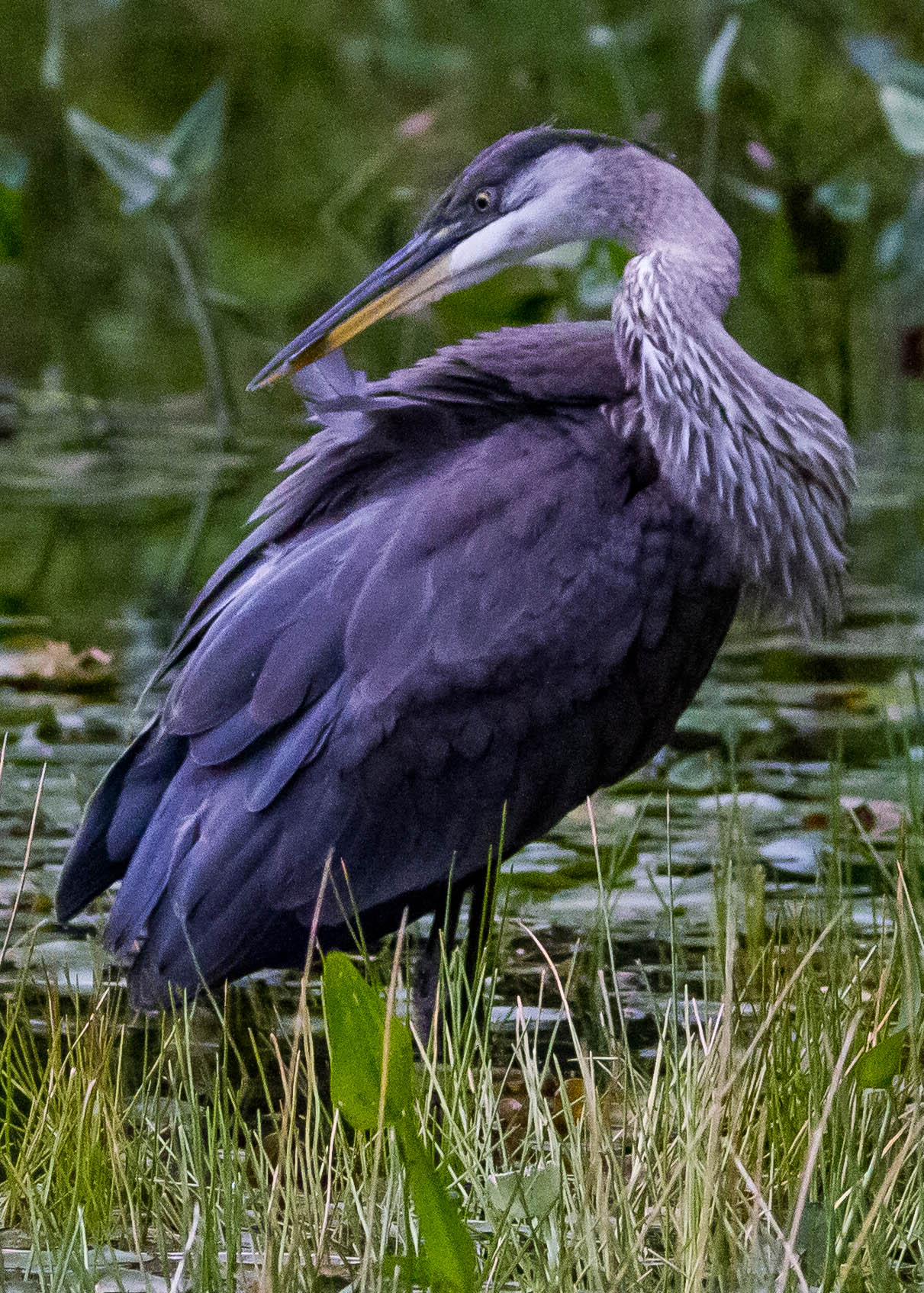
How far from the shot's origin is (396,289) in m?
3.70

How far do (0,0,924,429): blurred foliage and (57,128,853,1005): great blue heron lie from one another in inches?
181

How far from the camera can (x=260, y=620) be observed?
10.5 ft

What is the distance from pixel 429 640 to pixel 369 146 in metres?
8.30

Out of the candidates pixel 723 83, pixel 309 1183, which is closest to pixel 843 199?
pixel 723 83

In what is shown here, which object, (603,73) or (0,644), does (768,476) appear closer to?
(0,644)

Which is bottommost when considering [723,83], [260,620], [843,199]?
[260,620]

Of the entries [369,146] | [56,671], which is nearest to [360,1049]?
[56,671]

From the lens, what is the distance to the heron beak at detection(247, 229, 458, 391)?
3.63 m

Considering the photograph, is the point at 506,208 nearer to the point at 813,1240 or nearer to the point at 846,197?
the point at 813,1240

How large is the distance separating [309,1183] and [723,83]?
26.4ft

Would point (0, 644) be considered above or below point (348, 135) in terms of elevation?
below

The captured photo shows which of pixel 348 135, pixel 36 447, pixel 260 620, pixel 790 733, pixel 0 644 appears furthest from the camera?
pixel 348 135

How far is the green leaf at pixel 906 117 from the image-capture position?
473 cm

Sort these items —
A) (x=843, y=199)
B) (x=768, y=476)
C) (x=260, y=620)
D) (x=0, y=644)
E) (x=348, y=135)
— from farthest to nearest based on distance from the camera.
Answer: (x=348, y=135) → (x=843, y=199) → (x=0, y=644) → (x=768, y=476) → (x=260, y=620)
